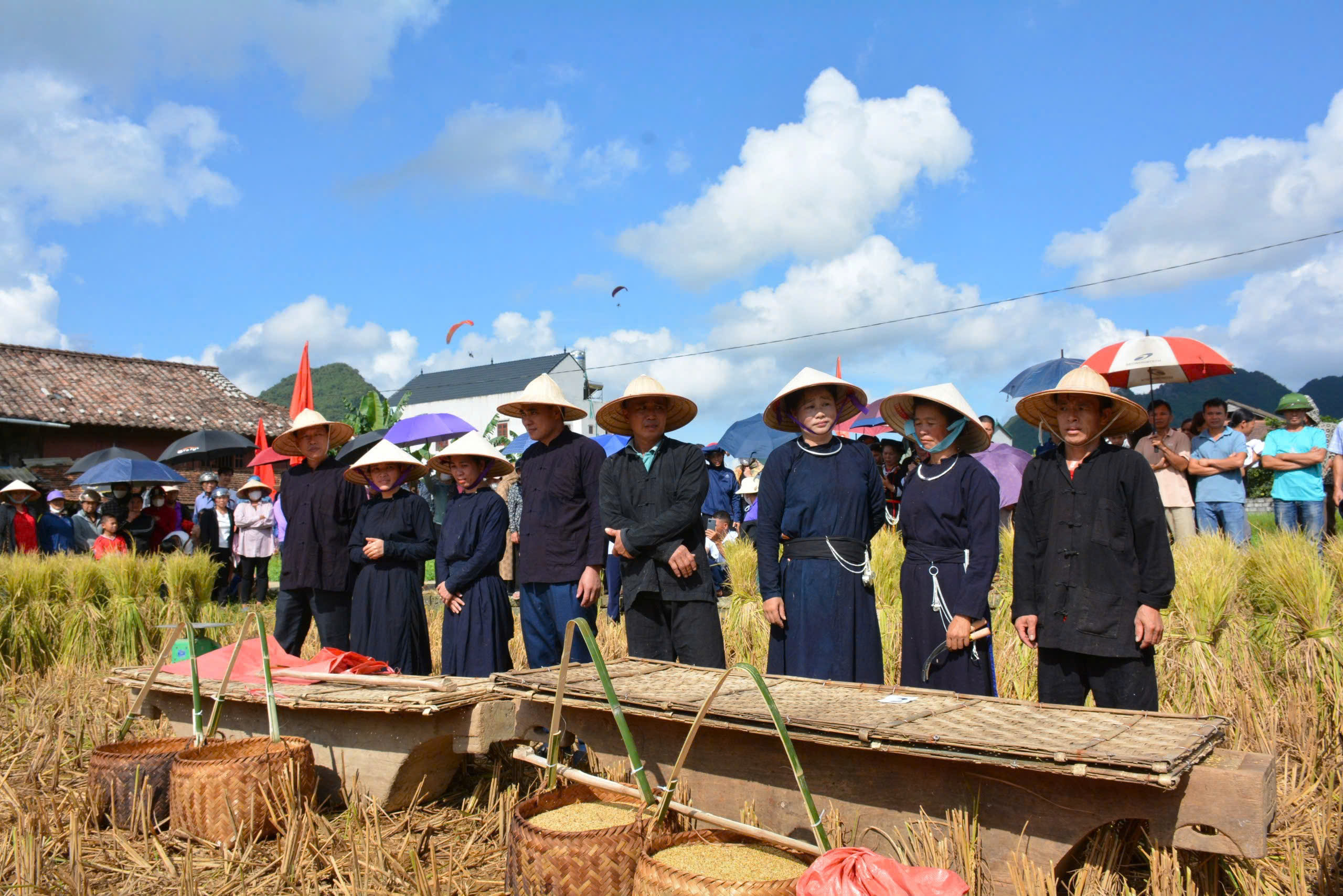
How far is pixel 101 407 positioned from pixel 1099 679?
28.0 metres

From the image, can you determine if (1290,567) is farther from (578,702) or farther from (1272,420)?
(1272,420)

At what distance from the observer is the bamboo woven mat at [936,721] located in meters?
2.33

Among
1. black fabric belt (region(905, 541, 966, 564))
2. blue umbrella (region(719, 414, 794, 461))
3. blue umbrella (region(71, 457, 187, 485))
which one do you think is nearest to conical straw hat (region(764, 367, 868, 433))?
black fabric belt (region(905, 541, 966, 564))

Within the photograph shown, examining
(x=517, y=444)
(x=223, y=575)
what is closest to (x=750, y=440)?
(x=517, y=444)

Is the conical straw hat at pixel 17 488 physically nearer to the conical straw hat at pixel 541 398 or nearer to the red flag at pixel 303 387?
the red flag at pixel 303 387

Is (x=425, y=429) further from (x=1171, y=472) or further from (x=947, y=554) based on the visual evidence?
(x=947, y=554)

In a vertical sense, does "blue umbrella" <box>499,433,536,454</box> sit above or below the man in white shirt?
above

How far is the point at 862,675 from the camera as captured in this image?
424 centimetres

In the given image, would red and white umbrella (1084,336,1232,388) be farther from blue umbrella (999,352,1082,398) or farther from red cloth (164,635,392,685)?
red cloth (164,635,392,685)

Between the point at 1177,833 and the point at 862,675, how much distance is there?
1.87 metres

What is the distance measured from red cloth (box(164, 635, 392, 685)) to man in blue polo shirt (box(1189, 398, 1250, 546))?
22.3 ft

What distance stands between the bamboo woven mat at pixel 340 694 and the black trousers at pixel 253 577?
8.12m

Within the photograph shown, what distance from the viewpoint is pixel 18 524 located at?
10500 mm

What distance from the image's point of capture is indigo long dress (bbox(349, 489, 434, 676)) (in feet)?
18.7
